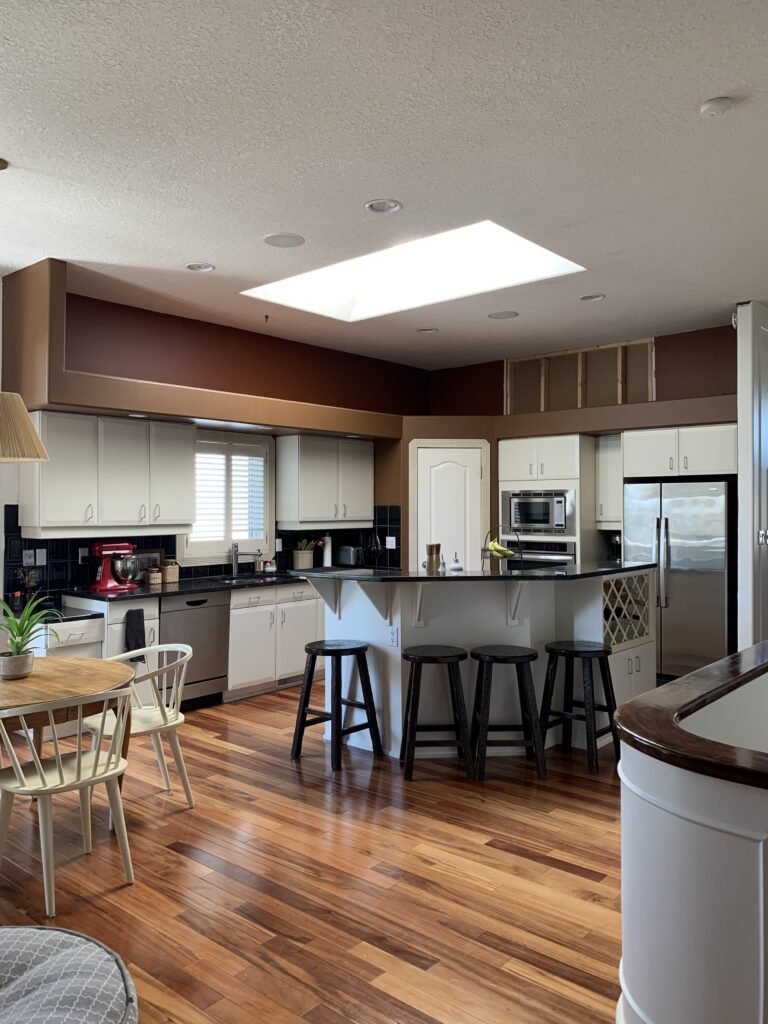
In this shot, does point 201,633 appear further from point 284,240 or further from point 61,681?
point 284,240

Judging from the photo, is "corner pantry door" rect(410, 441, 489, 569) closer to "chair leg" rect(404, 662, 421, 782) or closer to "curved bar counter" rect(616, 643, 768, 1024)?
"chair leg" rect(404, 662, 421, 782)

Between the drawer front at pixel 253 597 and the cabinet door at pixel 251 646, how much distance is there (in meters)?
0.04

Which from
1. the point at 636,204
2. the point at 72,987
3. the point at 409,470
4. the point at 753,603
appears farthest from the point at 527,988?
the point at 409,470

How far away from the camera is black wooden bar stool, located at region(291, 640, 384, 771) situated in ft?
14.1

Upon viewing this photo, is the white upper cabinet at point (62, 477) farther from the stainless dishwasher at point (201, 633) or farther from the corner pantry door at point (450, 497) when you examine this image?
the corner pantry door at point (450, 497)

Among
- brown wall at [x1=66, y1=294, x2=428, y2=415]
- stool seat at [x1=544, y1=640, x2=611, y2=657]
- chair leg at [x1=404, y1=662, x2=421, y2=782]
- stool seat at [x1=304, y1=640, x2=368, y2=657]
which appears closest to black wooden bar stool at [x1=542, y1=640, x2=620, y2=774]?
stool seat at [x1=544, y1=640, x2=611, y2=657]

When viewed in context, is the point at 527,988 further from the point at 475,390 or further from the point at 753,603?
the point at 475,390

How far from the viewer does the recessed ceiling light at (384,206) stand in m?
3.64

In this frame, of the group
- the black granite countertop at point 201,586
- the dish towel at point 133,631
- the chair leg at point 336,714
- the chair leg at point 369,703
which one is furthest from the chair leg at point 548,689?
the dish towel at point 133,631

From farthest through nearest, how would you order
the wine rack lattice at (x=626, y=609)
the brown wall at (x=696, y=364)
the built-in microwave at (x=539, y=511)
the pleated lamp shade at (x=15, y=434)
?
the built-in microwave at (x=539, y=511), the brown wall at (x=696, y=364), the wine rack lattice at (x=626, y=609), the pleated lamp shade at (x=15, y=434)

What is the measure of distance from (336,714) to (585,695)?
1.34 metres

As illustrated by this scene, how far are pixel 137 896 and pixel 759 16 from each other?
3.52 metres

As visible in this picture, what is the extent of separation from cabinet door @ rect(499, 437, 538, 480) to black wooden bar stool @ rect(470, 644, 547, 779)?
2.82 m

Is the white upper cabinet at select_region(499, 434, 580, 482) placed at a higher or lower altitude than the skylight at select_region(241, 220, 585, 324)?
lower
